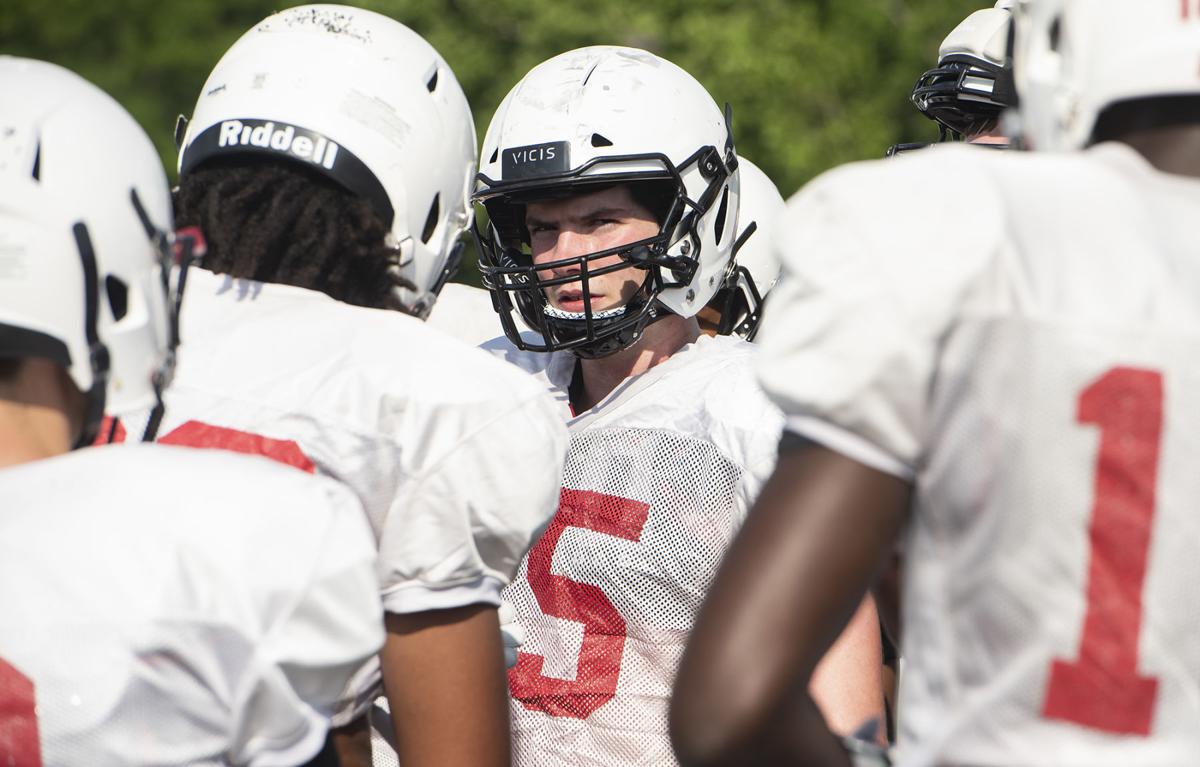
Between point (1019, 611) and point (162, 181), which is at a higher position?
point (162, 181)

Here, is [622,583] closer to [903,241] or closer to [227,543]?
[227,543]

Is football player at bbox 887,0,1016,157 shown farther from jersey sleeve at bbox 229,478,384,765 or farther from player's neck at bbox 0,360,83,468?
player's neck at bbox 0,360,83,468

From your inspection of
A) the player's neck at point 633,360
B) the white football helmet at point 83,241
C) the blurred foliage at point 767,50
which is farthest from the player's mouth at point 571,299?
the blurred foliage at point 767,50

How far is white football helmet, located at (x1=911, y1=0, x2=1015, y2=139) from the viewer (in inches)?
133

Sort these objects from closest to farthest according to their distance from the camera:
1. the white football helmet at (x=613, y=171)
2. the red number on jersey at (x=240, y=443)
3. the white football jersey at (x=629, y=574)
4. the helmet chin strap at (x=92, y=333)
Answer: the helmet chin strap at (x=92, y=333), the red number on jersey at (x=240, y=443), the white football jersey at (x=629, y=574), the white football helmet at (x=613, y=171)

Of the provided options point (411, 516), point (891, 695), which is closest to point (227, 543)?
point (411, 516)

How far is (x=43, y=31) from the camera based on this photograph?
15586 millimetres

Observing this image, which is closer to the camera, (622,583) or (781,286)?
(781,286)

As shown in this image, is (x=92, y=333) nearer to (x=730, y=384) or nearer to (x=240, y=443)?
(x=240, y=443)

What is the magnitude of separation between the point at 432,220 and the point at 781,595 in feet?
4.29

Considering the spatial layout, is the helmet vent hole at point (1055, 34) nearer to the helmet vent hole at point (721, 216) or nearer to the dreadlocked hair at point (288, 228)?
the dreadlocked hair at point (288, 228)

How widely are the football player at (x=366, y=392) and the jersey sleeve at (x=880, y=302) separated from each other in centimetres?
68

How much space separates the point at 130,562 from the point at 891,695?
2340 mm

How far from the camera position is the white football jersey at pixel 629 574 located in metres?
2.55
